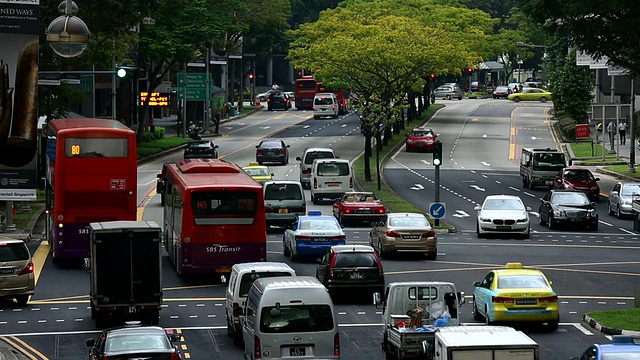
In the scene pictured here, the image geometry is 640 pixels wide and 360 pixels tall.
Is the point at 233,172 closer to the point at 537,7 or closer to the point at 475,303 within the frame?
the point at 475,303

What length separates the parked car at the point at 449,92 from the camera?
155750 millimetres

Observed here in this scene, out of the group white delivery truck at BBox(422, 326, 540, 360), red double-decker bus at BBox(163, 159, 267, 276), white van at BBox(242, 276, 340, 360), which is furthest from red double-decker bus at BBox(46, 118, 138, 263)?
white delivery truck at BBox(422, 326, 540, 360)

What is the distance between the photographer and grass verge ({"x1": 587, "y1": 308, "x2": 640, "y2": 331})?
2862 centimetres

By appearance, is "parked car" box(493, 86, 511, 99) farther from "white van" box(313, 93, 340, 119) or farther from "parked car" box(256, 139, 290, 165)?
"parked car" box(256, 139, 290, 165)

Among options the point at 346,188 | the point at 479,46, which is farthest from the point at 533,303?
the point at 479,46

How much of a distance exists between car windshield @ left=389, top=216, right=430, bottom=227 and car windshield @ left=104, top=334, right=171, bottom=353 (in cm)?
2062

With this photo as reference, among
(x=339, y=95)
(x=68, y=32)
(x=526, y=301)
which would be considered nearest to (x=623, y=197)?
(x=526, y=301)

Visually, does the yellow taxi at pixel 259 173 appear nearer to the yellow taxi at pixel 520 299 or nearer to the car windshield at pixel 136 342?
the yellow taxi at pixel 520 299

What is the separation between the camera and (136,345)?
70.1 feet

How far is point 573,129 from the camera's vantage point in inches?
3752

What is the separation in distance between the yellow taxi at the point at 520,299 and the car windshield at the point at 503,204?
20.1 m

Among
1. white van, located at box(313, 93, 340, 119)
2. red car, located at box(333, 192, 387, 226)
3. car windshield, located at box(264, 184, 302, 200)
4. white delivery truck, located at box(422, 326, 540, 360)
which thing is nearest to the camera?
white delivery truck, located at box(422, 326, 540, 360)

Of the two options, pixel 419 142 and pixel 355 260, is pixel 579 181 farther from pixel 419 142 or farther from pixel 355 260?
pixel 419 142

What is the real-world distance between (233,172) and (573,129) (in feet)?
199
